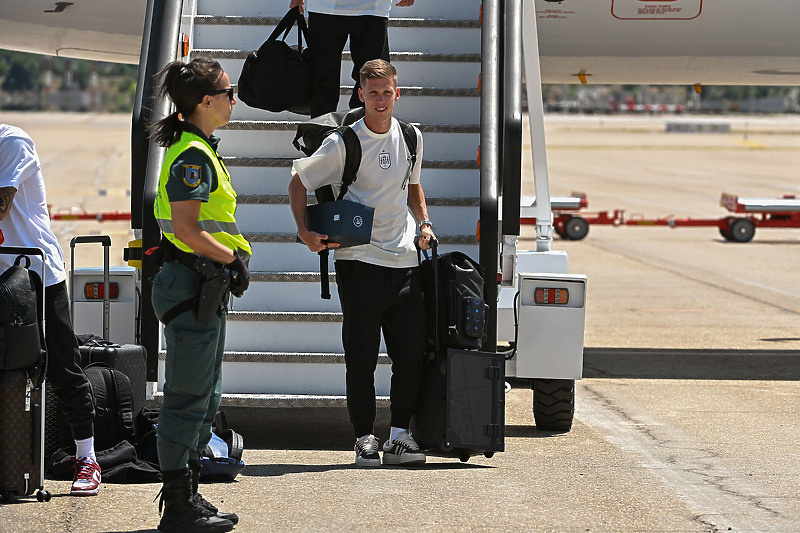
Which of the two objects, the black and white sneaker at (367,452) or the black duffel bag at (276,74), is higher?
the black duffel bag at (276,74)

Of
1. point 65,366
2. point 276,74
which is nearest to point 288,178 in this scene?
point 276,74

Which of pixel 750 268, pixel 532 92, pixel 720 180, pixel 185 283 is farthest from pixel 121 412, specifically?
pixel 720 180

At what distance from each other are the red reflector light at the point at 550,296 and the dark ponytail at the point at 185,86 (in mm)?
3329

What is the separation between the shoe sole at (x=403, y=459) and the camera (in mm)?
6379

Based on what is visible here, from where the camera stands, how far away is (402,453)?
6387 millimetres

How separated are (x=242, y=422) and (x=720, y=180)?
36.8m

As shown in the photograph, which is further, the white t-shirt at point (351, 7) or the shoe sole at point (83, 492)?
the white t-shirt at point (351, 7)

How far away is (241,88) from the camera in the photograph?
281 inches

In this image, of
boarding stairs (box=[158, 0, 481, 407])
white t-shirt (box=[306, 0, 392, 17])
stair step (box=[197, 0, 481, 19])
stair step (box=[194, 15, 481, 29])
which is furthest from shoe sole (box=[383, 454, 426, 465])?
stair step (box=[197, 0, 481, 19])

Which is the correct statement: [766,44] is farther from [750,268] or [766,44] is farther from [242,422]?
[750,268]

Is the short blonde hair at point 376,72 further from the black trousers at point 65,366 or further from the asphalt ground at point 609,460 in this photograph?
the asphalt ground at point 609,460

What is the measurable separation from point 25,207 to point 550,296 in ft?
11.4

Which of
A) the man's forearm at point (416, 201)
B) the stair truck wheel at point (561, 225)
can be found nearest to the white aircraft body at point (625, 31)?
the man's forearm at point (416, 201)

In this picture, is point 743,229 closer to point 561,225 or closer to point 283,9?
point 561,225
